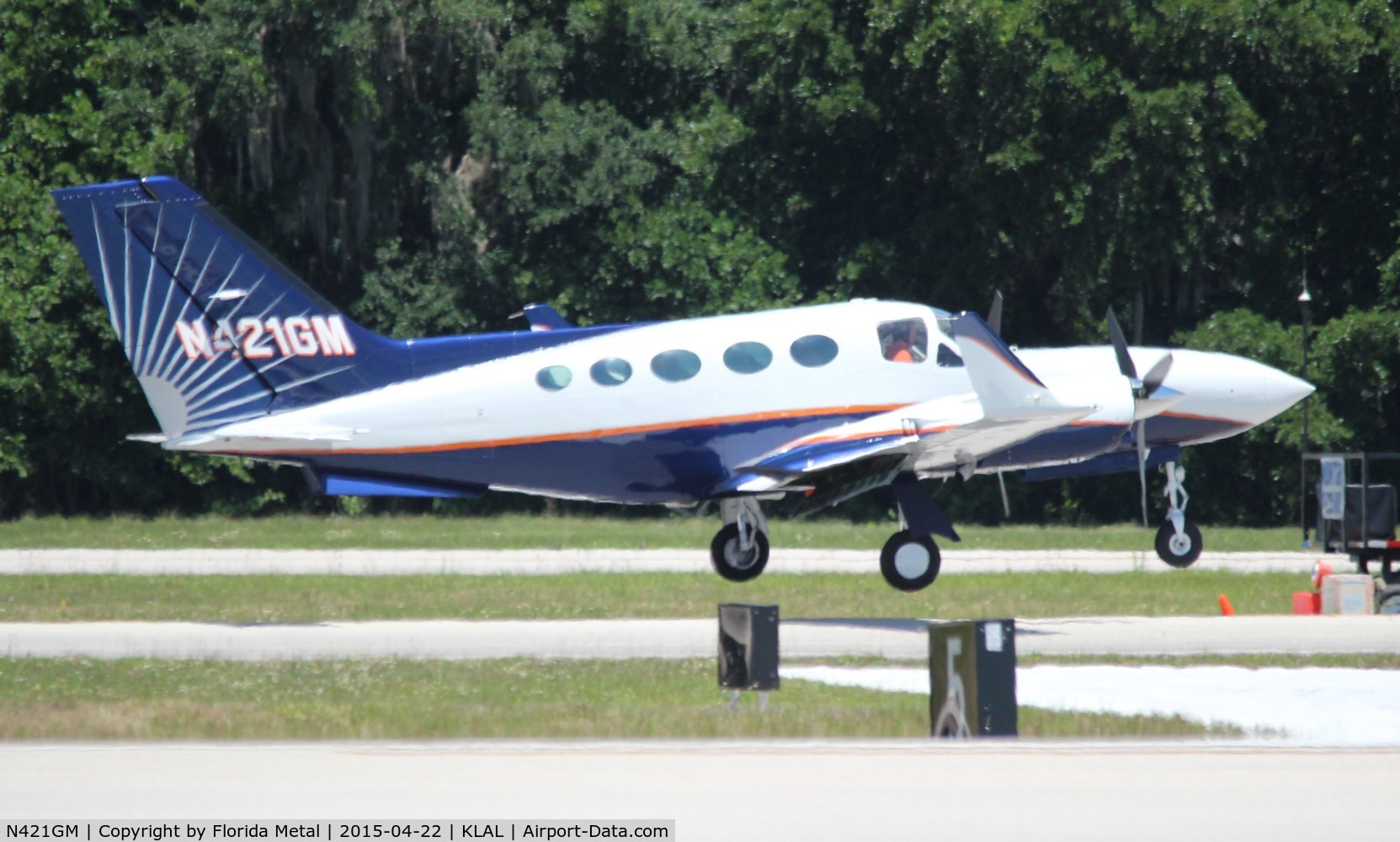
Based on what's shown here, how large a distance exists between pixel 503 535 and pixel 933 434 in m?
15.5

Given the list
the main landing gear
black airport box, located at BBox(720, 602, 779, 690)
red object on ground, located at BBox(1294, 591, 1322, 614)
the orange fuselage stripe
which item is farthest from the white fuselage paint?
black airport box, located at BBox(720, 602, 779, 690)

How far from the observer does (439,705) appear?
13273 mm

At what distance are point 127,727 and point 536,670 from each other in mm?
4479

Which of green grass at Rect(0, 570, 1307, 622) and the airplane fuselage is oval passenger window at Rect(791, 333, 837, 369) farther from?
green grass at Rect(0, 570, 1307, 622)

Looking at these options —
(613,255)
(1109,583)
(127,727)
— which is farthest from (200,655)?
(613,255)

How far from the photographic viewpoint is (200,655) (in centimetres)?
1658

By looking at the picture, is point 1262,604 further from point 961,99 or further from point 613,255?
point 613,255

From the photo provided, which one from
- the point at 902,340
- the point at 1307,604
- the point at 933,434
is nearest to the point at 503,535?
the point at 902,340

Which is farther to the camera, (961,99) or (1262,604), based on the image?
(961,99)

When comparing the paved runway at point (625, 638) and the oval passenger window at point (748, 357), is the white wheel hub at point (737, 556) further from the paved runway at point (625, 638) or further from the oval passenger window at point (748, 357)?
the oval passenger window at point (748, 357)

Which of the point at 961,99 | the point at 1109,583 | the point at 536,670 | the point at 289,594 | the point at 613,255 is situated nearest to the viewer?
the point at 536,670

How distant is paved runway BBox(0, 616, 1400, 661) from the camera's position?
16.8m

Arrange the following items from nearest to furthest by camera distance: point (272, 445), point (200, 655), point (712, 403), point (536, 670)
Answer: point (536, 670) < point (200, 655) < point (272, 445) < point (712, 403)

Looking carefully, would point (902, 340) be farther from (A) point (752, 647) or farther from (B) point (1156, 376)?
(A) point (752, 647)
